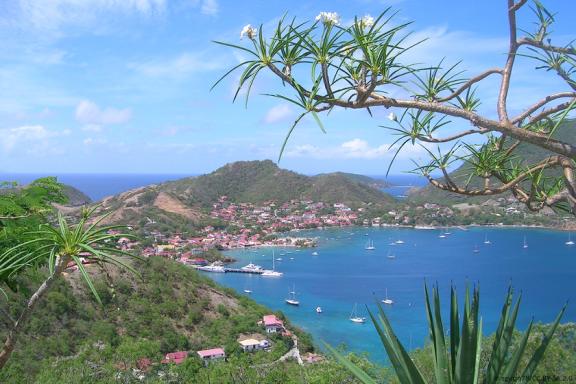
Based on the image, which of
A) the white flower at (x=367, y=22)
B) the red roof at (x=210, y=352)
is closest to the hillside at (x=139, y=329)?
the red roof at (x=210, y=352)

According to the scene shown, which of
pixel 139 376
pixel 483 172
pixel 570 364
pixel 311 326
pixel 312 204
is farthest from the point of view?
pixel 312 204

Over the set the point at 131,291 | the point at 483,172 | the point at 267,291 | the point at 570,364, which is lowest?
the point at 267,291

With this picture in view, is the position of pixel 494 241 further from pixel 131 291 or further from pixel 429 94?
pixel 429 94

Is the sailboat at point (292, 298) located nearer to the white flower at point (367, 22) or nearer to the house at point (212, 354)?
the house at point (212, 354)

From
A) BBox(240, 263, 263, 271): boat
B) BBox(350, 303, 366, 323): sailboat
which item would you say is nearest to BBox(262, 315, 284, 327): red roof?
BBox(350, 303, 366, 323): sailboat

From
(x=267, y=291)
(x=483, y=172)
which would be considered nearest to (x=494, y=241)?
(x=267, y=291)

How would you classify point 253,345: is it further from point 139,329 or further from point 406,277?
point 406,277

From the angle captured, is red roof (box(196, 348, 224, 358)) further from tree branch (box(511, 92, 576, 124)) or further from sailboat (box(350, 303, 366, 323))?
tree branch (box(511, 92, 576, 124))

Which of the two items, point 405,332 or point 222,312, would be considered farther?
point 405,332
